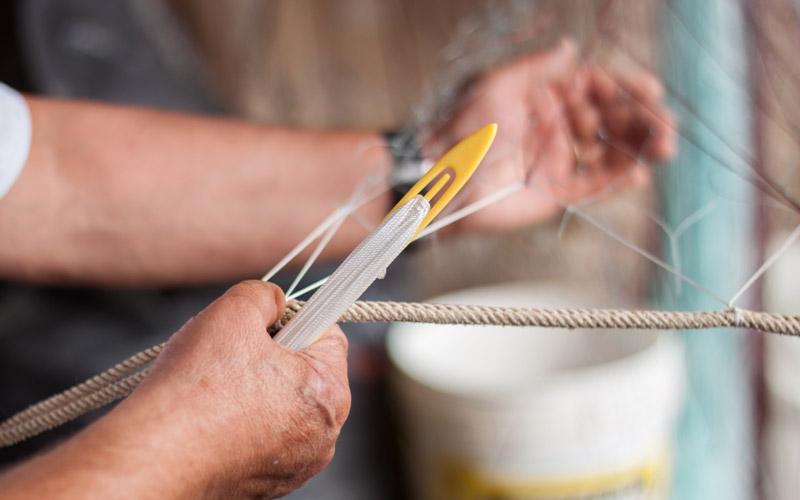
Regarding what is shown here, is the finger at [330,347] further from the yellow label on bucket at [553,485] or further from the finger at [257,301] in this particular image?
the yellow label on bucket at [553,485]

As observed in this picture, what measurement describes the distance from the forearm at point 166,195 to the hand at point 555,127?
0.10 metres

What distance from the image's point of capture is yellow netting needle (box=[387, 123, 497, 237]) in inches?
9.5

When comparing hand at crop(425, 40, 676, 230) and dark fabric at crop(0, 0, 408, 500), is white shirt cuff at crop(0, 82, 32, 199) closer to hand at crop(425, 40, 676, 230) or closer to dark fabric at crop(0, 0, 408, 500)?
dark fabric at crop(0, 0, 408, 500)

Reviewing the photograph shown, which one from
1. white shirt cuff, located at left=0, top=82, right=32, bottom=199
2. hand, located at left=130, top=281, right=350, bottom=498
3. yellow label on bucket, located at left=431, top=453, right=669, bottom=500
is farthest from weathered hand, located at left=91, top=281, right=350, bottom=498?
yellow label on bucket, located at left=431, top=453, right=669, bottom=500

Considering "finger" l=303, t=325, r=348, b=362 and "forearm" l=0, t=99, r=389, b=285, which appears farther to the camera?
"forearm" l=0, t=99, r=389, b=285

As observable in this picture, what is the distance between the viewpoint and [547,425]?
0.57 meters

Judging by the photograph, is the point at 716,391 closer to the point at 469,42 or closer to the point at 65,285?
the point at 469,42

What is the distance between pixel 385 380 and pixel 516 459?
0.23m

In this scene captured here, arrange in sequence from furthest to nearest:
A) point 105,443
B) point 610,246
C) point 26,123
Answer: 1. point 610,246
2. point 26,123
3. point 105,443

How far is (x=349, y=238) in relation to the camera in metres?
0.60

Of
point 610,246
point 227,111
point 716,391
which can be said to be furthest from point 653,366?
point 227,111

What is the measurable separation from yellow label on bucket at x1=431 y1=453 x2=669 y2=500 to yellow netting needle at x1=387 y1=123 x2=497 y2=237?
426 millimetres

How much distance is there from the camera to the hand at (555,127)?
59cm

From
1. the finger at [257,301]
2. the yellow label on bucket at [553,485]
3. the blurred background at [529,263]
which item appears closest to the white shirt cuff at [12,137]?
the blurred background at [529,263]
